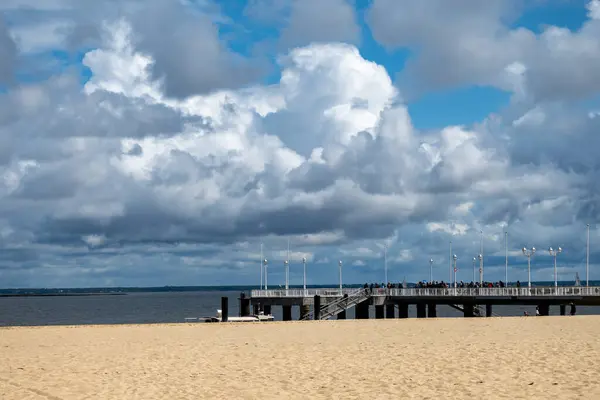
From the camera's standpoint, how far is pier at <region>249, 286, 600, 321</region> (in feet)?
194

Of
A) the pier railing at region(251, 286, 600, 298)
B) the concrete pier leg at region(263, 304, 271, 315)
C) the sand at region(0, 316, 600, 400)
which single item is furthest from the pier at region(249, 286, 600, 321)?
the sand at region(0, 316, 600, 400)

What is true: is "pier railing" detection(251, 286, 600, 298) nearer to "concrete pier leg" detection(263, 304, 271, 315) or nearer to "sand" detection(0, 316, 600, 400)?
"concrete pier leg" detection(263, 304, 271, 315)

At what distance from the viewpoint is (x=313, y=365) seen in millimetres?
23500

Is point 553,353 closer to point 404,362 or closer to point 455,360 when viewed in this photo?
point 455,360

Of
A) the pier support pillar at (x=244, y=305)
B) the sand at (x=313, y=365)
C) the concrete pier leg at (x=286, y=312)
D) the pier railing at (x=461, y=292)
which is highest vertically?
the pier railing at (x=461, y=292)

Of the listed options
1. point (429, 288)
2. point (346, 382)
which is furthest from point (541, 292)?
point (346, 382)

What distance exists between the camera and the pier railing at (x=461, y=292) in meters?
59.5

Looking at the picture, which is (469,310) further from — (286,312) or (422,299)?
(286,312)

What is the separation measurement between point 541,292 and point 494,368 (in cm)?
4177

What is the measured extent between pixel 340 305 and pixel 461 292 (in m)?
9.96

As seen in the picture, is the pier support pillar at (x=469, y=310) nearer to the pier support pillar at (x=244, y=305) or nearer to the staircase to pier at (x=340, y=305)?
the staircase to pier at (x=340, y=305)

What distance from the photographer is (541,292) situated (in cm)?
6088

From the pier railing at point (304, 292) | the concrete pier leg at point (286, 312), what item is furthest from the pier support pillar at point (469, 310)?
the concrete pier leg at point (286, 312)

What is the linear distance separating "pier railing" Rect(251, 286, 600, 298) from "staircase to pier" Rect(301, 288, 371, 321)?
125 cm
